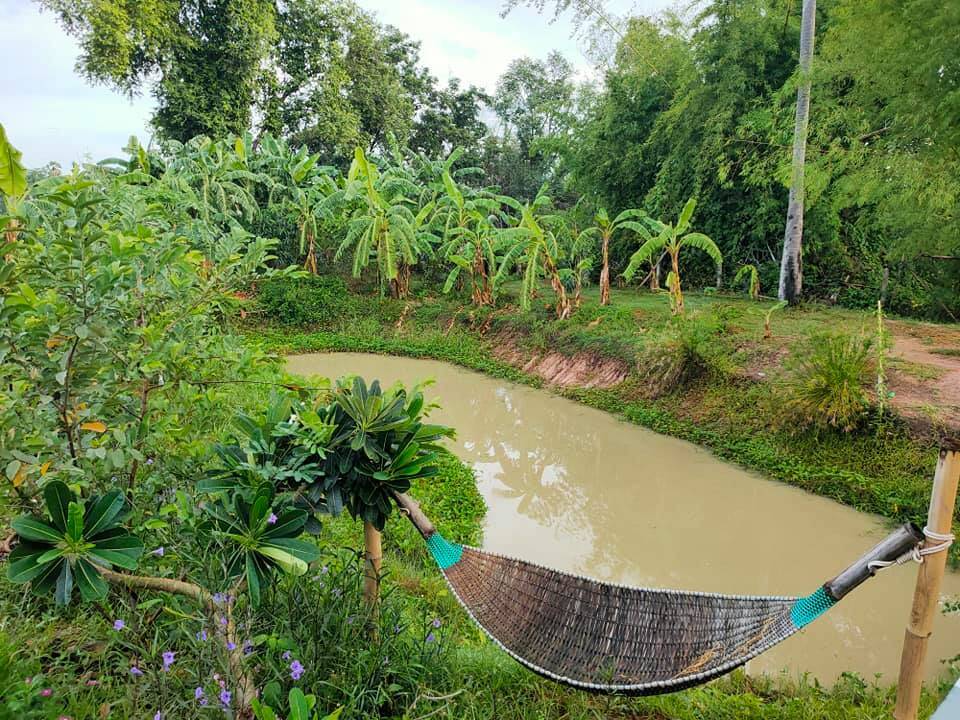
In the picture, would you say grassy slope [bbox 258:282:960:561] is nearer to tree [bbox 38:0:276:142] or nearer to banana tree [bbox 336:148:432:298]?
banana tree [bbox 336:148:432:298]

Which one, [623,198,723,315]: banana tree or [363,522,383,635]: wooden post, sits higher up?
[623,198,723,315]: banana tree

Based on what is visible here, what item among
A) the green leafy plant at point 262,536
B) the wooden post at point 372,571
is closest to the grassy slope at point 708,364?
the wooden post at point 372,571

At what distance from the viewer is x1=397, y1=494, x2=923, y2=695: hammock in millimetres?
1372

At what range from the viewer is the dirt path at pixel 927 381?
3.99m

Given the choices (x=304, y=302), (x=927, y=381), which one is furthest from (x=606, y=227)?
(x=304, y=302)

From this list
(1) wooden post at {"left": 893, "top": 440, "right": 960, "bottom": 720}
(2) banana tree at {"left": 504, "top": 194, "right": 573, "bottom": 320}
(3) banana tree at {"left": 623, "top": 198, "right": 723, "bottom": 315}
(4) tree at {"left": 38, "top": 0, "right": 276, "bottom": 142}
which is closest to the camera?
(1) wooden post at {"left": 893, "top": 440, "right": 960, "bottom": 720}

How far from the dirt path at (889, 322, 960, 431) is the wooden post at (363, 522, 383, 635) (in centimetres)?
391

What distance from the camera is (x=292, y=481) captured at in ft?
4.83

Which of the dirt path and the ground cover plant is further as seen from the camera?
the dirt path

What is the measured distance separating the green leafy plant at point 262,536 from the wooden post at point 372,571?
0.26 metres

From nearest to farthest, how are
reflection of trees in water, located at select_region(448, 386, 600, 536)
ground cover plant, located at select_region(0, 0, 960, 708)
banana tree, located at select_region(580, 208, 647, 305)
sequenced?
ground cover plant, located at select_region(0, 0, 960, 708) < reflection of trees in water, located at select_region(448, 386, 600, 536) < banana tree, located at select_region(580, 208, 647, 305)

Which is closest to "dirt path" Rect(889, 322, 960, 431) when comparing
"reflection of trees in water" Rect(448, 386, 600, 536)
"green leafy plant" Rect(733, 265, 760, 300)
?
"green leafy plant" Rect(733, 265, 760, 300)

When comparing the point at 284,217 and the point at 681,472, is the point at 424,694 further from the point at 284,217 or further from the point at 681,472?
the point at 284,217

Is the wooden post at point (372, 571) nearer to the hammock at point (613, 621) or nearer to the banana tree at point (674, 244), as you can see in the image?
the hammock at point (613, 621)
